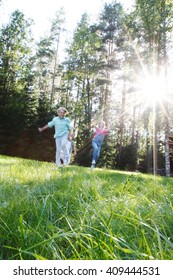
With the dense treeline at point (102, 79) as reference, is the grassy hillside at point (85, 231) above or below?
below

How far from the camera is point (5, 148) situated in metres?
28.8

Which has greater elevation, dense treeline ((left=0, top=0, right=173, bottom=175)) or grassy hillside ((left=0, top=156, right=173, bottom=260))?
dense treeline ((left=0, top=0, right=173, bottom=175))

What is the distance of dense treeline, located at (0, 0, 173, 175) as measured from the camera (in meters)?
25.1

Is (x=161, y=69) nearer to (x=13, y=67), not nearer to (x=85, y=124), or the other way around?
(x=85, y=124)

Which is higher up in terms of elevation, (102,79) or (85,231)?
(102,79)

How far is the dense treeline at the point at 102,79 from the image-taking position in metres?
25.1

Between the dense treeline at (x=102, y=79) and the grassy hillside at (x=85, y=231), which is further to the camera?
the dense treeline at (x=102, y=79)

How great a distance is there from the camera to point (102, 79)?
37406 mm

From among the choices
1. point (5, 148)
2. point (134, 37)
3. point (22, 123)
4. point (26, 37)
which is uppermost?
point (26, 37)

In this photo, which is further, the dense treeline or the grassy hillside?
the dense treeline

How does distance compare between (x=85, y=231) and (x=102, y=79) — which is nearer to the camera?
(x=85, y=231)
